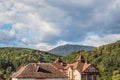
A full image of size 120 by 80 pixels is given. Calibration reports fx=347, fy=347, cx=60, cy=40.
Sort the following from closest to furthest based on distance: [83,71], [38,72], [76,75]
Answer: [38,72], [83,71], [76,75]

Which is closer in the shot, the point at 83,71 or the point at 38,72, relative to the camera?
the point at 38,72

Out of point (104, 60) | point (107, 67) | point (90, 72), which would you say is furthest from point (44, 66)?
point (104, 60)

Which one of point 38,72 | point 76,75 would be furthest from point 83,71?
point 38,72

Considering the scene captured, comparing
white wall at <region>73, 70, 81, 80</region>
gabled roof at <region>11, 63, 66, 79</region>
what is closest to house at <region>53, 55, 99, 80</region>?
white wall at <region>73, 70, 81, 80</region>

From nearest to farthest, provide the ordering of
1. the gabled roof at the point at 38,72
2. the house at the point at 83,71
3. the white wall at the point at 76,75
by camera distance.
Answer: the gabled roof at the point at 38,72
the house at the point at 83,71
the white wall at the point at 76,75

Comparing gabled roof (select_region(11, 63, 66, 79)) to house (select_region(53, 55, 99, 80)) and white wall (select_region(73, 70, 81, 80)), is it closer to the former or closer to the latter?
house (select_region(53, 55, 99, 80))

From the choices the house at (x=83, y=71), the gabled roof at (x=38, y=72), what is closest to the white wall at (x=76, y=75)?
the house at (x=83, y=71)

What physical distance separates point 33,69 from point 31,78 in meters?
2.32

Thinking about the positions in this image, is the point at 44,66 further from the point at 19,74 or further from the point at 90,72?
the point at 90,72

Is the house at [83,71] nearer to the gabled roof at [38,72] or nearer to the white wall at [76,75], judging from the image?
the white wall at [76,75]

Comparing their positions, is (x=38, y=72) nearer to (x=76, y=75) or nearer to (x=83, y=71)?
(x=83, y=71)

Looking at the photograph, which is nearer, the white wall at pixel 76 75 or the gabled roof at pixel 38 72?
the gabled roof at pixel 38 72

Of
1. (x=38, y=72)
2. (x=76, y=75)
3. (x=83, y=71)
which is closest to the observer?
(x=38, y=72)

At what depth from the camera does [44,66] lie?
6341 cm
